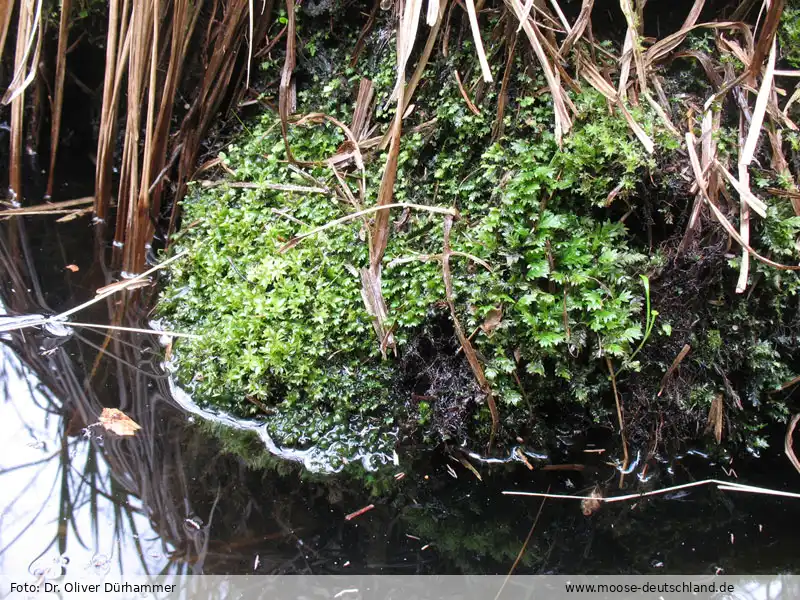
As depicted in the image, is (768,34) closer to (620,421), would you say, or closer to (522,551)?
(620,421)

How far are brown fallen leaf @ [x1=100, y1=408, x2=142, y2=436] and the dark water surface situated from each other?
25 millimetres

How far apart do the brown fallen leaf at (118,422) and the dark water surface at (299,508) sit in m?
0.03

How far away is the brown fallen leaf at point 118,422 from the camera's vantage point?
6.67 feet

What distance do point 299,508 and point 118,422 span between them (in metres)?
0.72

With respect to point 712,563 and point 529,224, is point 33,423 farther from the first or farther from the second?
point 712,563

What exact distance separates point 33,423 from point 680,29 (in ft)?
8.43

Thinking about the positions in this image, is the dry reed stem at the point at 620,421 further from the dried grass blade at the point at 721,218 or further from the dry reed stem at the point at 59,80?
the dry reed stem at the point at 59,80

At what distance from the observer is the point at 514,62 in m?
2.06

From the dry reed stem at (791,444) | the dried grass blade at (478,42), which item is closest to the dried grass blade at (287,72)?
the dried grass blade at (478,42)

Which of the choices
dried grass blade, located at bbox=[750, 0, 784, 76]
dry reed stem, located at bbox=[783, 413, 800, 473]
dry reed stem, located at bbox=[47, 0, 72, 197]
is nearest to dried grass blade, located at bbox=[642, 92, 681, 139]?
dried grass blade, located at bbox=[750, 0, 784, 76]

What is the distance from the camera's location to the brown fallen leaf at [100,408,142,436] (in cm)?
203

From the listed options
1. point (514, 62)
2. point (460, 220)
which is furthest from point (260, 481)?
point (514, 62)

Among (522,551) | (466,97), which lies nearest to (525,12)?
(466,97)

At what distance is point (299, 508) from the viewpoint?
5.99 ft
